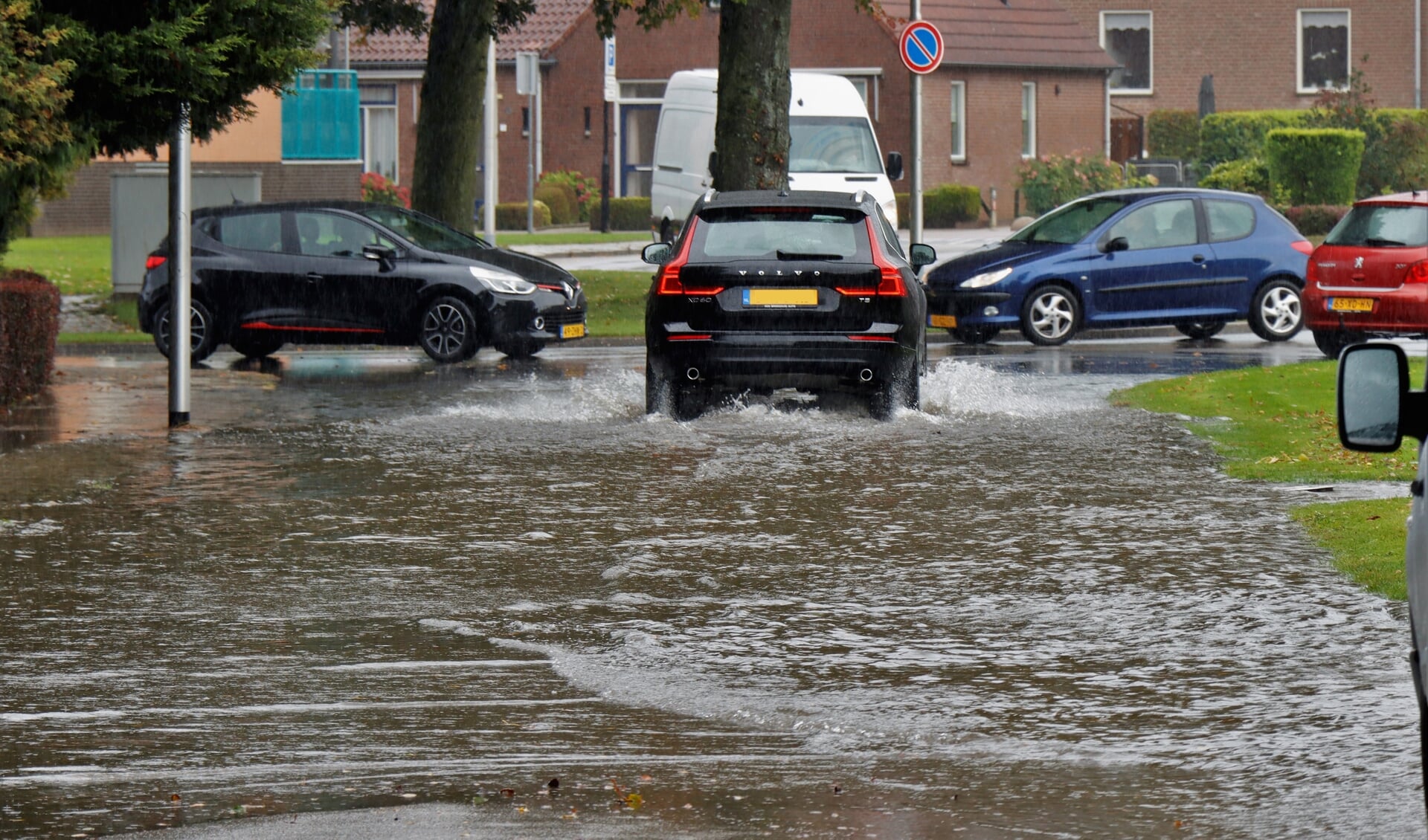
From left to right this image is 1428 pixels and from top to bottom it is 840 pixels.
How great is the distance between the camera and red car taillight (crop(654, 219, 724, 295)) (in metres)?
15.0

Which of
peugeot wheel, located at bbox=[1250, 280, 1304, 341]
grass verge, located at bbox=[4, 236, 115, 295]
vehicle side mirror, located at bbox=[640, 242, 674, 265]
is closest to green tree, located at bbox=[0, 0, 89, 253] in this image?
vehicle side mirror, located at bbox=[640, 242, 674, 265]

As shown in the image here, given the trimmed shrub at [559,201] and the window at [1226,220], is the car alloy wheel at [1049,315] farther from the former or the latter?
the trimmed shrub at [559,201]

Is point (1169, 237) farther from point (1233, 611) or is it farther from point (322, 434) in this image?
point (1233, 611)

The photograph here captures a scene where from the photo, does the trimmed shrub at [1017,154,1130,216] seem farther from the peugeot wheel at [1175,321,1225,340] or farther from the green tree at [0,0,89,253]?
the green tree at [0,0,89,253]

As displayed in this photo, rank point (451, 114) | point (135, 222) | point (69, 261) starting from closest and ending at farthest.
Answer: point (135, 222)
point (451, 114)
point (69, 261)

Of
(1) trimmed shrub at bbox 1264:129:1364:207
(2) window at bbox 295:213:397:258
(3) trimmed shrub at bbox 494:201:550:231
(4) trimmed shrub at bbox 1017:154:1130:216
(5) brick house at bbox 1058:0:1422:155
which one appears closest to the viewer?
(2) window at bbox 295:213:397:258

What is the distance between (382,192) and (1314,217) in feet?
57.9

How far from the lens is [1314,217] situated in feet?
123

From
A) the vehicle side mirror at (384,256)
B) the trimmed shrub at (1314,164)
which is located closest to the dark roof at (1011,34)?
the trimmed shrub at (1314,164)

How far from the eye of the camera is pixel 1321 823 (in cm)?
587

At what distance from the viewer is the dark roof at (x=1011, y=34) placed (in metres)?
50.4

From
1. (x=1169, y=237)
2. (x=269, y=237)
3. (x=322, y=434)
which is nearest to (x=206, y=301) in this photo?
(x=269, y=237)

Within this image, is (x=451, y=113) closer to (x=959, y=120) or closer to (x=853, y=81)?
(x=853, y=81)

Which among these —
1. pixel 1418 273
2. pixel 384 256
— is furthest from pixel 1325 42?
pixel 384 256
